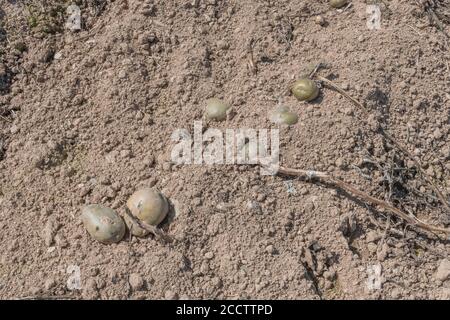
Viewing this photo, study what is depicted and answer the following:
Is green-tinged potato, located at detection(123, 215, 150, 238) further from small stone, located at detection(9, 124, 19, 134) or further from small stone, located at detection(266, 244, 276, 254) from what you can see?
small stone, located at detection(9, 124, 19, 134)

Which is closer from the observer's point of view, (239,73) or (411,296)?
(411,296)

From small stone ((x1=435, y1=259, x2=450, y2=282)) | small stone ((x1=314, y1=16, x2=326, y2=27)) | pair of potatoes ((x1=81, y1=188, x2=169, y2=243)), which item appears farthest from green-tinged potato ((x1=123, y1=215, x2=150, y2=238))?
small stone ((x1=314, y1=16, x2=326, y2=27))

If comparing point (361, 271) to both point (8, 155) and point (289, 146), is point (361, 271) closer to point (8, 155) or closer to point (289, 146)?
point (289, 146)

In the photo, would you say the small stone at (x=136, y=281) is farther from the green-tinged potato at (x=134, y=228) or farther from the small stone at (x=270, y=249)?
the small stone at (x=270, y=249)

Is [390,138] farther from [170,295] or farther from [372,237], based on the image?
[170,295]
